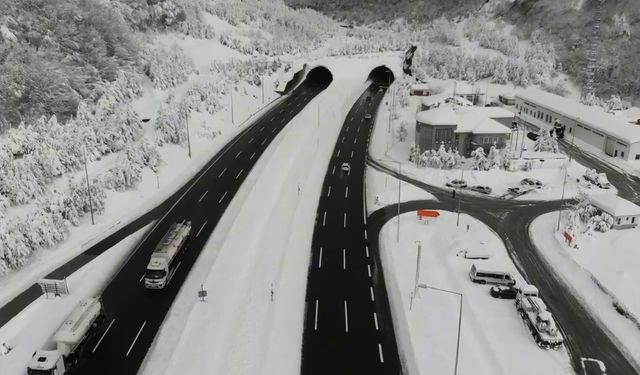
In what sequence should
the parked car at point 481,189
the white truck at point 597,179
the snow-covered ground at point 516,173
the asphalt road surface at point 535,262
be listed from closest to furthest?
the asphalt road surface at point 535,262 < the parked car at point 481,189 < the snow-covered ground at point 516,173 < the white truck at point 597,179

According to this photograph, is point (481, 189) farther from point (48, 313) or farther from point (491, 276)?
point (48, 313)

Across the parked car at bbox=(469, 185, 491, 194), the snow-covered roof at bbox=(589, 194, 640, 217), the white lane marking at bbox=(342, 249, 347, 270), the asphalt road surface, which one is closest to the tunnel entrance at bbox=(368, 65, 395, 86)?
the asphalt road surface

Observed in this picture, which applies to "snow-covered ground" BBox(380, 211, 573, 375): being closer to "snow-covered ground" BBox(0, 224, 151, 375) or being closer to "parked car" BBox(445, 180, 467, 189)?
"parked car" BBox(445, 180, 467, 189)

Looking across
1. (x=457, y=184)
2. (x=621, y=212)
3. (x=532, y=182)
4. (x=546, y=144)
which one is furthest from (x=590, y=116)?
(x=621, y=212)

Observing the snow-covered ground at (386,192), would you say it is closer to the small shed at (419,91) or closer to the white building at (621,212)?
the white building at (621,212)

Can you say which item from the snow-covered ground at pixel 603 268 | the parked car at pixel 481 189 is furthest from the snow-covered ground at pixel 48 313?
the parked car at pixel 481 189

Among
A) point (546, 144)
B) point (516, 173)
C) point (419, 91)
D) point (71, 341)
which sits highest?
point (419, 91)

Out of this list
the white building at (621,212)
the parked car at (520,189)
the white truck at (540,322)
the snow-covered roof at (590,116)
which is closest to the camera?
the white truck at (540,322)
